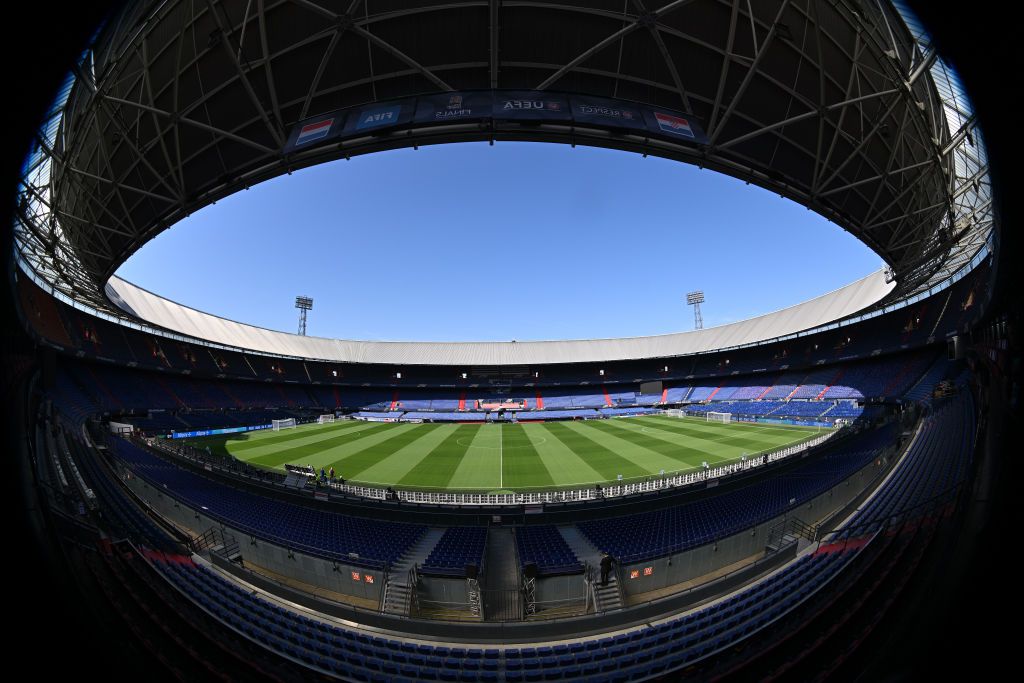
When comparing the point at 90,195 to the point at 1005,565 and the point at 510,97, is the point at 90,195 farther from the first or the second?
the point at 1005,565

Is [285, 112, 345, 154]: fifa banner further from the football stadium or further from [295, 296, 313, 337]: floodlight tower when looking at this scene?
[295, 296, 313, 337]: floodlight tower

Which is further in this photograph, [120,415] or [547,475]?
[120,415]

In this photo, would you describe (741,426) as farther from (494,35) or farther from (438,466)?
(494,35)

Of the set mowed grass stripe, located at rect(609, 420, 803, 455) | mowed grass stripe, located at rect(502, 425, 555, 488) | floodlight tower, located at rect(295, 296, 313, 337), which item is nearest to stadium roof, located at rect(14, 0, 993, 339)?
mowed grass stripe, located at rect(502, 425, 555, 488)

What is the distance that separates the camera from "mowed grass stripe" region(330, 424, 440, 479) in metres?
22.5

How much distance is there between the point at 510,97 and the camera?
867cm

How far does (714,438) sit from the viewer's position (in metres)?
30.3

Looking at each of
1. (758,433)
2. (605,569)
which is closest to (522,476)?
(605,569)

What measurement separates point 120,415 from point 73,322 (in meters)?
9.49

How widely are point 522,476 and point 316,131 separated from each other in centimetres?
1926

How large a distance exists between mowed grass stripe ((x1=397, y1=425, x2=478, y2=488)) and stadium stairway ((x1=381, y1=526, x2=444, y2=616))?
7520 mm

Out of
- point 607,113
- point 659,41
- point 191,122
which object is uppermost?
point 659,41

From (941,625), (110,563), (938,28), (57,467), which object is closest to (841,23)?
(938,28)

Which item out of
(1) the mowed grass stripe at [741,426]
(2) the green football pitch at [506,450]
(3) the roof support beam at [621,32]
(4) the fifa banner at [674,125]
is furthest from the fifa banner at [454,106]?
(1) the mowed grass stripe at [741,426]
